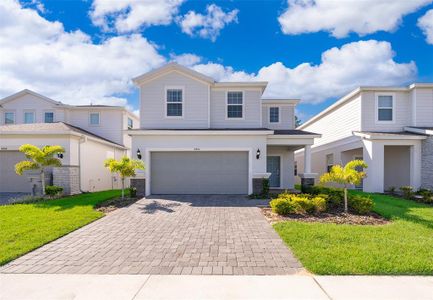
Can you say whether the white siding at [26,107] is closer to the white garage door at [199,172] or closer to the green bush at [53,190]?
the green bush at [53,190]

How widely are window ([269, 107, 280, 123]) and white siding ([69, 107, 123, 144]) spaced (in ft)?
36.4

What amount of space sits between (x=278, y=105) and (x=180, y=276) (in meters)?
14.3

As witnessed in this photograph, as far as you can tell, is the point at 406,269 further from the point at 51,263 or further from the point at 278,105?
the point at 278,105

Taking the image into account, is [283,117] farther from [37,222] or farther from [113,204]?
[37,222]

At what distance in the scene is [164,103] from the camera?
14.2 m

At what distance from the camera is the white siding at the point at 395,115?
50.7ft

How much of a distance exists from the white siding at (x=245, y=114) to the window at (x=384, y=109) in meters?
7.41

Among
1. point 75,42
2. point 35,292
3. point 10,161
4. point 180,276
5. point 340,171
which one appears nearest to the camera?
point 35,292

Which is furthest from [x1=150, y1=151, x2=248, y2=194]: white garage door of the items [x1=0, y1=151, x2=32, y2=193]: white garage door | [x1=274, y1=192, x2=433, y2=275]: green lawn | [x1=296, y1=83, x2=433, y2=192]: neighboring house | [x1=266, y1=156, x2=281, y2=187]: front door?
[x1=0, y1=151, x2=32, y2=193]: white garage door

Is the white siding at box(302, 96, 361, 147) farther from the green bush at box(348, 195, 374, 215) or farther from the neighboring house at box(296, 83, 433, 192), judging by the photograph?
the green bush at box(348, 195, 374, 215)

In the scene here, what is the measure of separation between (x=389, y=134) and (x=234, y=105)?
27.9ft

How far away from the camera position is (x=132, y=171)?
11539 mm

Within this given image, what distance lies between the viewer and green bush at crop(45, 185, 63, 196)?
1273 cm

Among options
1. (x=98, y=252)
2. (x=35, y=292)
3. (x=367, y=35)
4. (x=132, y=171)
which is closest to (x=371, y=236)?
(x=98, y=252)
